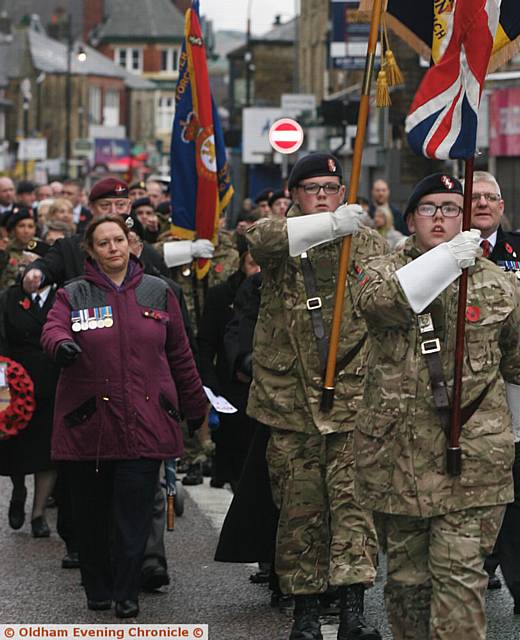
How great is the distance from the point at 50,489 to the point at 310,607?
3394mm

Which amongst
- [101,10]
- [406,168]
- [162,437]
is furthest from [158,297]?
[101,10]

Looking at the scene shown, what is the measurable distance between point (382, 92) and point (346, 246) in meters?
0.67

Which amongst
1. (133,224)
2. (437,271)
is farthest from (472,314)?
(133,224)

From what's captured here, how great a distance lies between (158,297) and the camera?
27.0ft

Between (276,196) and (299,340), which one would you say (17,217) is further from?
(299,340)

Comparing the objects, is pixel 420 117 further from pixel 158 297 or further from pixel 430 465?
pixel 158 297

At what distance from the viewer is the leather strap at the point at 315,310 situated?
752 cm

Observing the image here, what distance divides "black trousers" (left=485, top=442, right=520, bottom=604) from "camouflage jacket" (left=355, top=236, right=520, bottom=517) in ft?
5.95

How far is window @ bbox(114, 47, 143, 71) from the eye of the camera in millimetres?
137250

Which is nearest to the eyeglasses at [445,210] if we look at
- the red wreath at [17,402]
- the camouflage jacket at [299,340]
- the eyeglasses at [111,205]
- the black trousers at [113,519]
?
the camouflage jacket at [299,340]

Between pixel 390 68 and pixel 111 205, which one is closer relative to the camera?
pixel 390 68

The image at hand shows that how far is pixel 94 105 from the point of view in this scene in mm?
127375

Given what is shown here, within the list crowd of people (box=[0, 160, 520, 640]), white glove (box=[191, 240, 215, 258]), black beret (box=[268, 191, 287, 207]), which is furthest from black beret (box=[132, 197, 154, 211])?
crowd of people (box=[0, 160, 520, 640])

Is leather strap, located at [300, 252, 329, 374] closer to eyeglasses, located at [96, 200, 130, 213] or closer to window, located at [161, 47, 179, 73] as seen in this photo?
eyeglasses, located at [96, 200, 130, 213]
